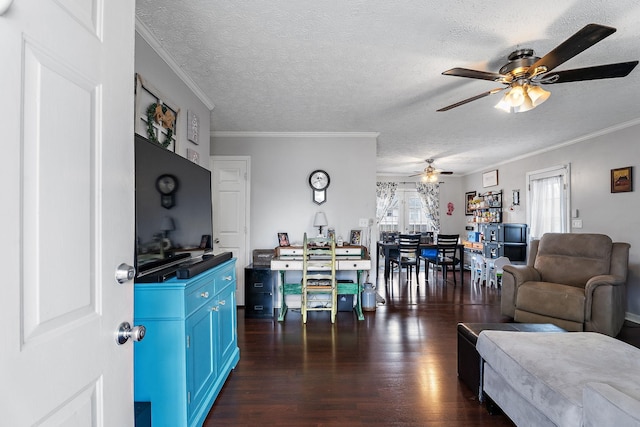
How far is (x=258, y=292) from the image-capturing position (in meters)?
3.79

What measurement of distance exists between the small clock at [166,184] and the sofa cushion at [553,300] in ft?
12.0

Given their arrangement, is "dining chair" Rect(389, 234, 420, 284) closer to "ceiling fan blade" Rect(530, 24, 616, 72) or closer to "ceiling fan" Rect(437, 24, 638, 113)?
"ceiling fan" Rect(437, 24, 638, 113)

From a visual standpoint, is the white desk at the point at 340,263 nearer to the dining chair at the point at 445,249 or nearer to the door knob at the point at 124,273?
the dining chair at the point at 445,249

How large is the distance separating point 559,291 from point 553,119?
6.64 feet

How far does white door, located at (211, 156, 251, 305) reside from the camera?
4.16 meters

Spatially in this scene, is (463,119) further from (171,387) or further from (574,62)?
(171,387)

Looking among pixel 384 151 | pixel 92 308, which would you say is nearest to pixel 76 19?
pixel 92 308

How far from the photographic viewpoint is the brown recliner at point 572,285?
2.93 m

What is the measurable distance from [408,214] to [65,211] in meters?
8.01

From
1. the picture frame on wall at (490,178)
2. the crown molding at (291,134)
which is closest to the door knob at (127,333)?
the crown molding at (291,134)

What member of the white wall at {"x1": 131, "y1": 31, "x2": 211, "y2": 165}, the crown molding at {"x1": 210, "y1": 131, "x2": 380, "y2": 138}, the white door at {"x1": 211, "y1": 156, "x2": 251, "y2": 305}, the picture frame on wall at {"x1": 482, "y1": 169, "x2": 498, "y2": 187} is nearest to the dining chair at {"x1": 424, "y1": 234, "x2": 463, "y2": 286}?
the picture frame on wall at {"x1": 482, "y1": 169, "x2": 498, "y2": 187}

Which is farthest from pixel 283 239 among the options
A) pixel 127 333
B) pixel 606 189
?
pixel 606 189

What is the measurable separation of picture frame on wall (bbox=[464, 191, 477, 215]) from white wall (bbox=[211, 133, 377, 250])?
14.8 ft

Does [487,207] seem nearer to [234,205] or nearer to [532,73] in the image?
[532,73]
